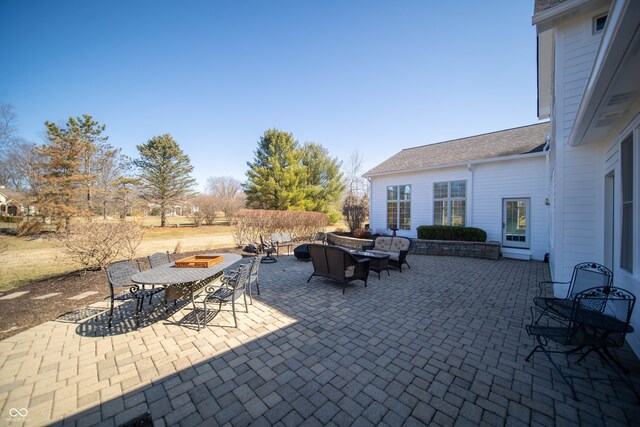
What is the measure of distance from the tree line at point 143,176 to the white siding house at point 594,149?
387 inches

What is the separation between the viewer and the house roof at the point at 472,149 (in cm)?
1004

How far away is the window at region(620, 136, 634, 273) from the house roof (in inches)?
282

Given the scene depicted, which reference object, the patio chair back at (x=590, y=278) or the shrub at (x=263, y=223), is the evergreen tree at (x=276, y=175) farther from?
the patio chair back at (x=590, y=278)

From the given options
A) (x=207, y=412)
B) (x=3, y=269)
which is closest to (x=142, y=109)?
(x=3, y=269)

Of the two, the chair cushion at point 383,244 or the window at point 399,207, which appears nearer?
the chair cushion at point 383,244

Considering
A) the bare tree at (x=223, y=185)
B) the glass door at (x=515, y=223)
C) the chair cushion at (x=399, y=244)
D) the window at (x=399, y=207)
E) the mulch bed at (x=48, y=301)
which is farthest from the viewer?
the bare tree at (x=223, y=185)

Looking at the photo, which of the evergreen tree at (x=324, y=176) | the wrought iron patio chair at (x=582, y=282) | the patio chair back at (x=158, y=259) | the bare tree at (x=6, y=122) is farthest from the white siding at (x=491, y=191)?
the bare tree at (x=6, y=122)

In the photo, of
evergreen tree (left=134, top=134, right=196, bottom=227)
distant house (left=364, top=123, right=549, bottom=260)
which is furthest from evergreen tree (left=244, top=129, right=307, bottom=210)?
distant house (left=364, top=123, right=549, bottom=260)

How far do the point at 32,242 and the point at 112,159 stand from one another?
800cm

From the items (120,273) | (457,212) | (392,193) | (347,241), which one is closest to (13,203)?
(120,273)

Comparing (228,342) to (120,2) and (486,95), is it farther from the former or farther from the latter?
(486,95)

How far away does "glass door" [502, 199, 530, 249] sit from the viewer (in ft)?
30.6

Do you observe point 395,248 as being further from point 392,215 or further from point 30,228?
point 30,228

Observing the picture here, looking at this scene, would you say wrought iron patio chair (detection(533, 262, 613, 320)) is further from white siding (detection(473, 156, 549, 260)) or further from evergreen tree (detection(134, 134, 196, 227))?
evergreen tree (detection(134, 134, 196, 227))
